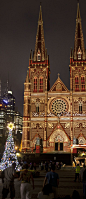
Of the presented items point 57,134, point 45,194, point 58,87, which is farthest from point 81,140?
point 45,194

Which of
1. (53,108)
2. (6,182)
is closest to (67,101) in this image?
(53,108)

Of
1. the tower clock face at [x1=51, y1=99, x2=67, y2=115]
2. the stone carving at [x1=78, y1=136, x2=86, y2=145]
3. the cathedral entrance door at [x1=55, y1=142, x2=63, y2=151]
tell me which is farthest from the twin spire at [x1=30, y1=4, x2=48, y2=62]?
the stone carving at [x1=78, y1=136, x2=86, y2=145]

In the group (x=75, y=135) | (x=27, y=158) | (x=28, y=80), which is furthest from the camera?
(x=28, y=80)

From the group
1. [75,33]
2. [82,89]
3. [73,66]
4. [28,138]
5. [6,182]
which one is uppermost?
[75,33]

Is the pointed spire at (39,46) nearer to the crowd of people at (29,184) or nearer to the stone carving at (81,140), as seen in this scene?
the stone carving at (81,140)

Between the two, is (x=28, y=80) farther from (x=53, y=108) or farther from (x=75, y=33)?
(x=75, y=33)

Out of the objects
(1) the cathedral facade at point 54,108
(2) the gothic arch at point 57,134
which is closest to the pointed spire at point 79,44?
(1) the cathedral facade at point 54,108

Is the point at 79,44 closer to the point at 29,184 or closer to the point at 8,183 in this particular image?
the point at 8,183

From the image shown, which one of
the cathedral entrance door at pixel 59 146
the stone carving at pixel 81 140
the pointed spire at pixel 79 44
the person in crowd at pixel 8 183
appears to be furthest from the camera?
the pointed spire at pixel 79 44

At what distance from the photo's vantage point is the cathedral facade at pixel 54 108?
58000mm

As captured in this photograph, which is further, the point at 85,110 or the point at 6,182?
the point at 85,110

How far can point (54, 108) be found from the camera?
60.1 meters

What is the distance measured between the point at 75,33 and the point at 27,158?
3279cm

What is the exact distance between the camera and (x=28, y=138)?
58.5 metres
